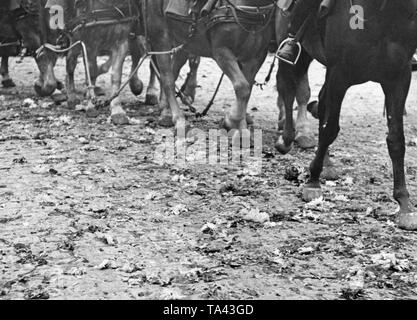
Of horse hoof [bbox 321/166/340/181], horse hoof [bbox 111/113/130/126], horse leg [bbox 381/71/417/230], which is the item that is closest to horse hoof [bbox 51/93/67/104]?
horse hoof [bbox 111/113/130/126]

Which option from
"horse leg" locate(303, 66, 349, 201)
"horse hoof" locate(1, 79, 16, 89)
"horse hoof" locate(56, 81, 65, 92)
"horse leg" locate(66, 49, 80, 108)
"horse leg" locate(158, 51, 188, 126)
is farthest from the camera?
"horse hoof" locate(1, 79, 16, 89)

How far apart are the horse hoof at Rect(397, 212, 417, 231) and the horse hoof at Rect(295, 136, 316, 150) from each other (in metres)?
2.92

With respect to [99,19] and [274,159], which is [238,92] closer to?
[274,159]

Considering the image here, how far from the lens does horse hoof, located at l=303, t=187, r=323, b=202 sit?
21.3ft

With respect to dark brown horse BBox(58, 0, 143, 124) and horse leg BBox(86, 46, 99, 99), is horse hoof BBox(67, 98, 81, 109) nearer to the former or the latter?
horse leg BBox(86, 46, 99, 99)

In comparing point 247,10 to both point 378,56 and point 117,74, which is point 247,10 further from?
point 378,56

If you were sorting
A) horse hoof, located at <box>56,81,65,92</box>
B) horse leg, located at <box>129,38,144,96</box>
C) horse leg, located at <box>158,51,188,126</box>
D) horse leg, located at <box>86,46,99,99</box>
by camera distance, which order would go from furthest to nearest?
horse hoof, located at <box>56,81,65,92</box>
horse leg, located at <box>129,38,144,96</box>
horse leg, located at <box>86,46,99,99</box>
horse leg, located at <box>158,51,188,126</box>

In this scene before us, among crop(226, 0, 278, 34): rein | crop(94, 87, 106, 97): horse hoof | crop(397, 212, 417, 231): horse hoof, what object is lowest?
crop(94, 87, 106, 97): horse hoof

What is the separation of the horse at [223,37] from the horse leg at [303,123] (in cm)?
60

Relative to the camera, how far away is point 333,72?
238 inches

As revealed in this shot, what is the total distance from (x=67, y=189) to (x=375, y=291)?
10.7ft

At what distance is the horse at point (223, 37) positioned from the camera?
816 centimetres

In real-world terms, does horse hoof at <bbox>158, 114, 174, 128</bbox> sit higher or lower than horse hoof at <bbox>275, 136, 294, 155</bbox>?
lower
